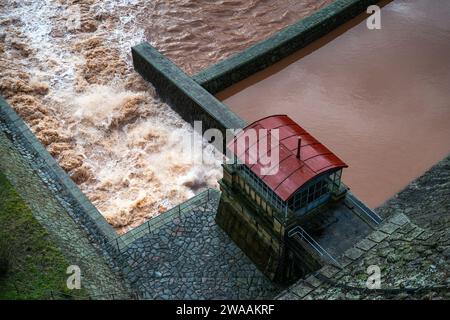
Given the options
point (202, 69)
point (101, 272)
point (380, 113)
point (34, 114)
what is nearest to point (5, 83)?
point (34, 114)

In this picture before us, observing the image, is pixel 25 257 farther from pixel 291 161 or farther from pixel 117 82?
pixel 117 82

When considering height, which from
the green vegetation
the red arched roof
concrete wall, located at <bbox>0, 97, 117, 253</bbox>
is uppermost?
the red arched roof

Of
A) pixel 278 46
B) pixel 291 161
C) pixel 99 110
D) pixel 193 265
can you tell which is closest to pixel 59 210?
pixel 193 265

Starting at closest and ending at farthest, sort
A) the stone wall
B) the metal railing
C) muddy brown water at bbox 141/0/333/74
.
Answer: the metal railing < the stone wall < muddy brown water at bbox 141/0/333/74

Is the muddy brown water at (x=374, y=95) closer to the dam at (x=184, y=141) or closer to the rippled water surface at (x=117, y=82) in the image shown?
the dam at (x=184, y=141)

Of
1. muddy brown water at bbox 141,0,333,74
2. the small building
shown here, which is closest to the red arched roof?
the small building

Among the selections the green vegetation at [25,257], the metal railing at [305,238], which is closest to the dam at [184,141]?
the metal railing at [305,238]

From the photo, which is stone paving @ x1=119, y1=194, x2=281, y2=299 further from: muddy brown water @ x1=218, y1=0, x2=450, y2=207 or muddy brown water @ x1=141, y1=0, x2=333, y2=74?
muddy brown water @ x1=141, y1=0, x2=333, y2=74
